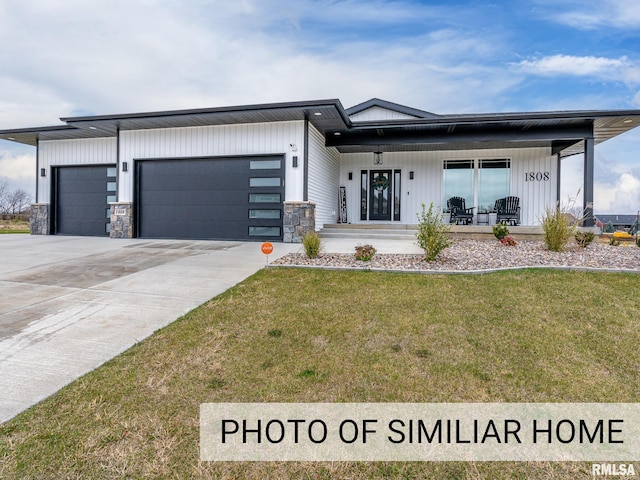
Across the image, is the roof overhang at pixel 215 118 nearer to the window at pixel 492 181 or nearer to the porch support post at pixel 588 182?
the window at pixel 492 181

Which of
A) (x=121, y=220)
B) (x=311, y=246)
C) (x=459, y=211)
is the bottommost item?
(x=311, y=246)

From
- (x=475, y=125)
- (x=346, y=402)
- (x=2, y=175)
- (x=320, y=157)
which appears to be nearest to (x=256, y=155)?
(x=320, y=157)

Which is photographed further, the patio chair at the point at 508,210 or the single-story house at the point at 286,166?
the patio chair at the point at 508,210

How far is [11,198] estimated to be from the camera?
2523 centimetres

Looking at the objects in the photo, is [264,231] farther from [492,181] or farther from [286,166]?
[492,181]

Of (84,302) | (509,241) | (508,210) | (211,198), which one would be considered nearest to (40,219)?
(211,198)

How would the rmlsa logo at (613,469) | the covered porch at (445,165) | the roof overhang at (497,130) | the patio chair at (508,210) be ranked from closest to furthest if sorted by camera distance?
the rmlsa logo at (613,469) < the roof overhang at (497,130) < the covered porch at (445,165) < the patio chair at (508,210)

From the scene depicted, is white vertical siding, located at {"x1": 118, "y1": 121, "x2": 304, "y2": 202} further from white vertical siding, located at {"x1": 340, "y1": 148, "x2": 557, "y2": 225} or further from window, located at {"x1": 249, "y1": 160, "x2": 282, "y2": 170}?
white vertical siding, located at {"x1": 340, "y1": 148, "x2": 557, "y2": 225}

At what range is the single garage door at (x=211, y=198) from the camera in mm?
9250

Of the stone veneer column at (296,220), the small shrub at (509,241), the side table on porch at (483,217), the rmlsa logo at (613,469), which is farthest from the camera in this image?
the side table on porch at (483,217)

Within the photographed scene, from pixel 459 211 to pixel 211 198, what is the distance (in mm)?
8370

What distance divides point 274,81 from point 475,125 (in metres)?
7.71

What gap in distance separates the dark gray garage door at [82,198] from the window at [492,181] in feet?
41.0
